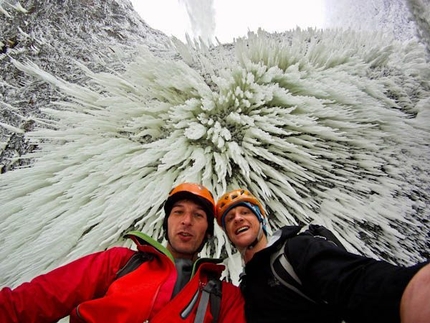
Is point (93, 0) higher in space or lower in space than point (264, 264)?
higher

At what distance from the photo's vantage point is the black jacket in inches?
19.4

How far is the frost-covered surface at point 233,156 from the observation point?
126 cm

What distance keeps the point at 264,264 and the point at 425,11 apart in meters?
1.29

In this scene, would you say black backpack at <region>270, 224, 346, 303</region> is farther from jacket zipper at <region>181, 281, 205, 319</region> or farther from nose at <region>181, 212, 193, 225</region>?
nose at <region>181, 212, 193, 225</region>

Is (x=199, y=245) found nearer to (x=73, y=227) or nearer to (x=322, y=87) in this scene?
(x=73, y=227)

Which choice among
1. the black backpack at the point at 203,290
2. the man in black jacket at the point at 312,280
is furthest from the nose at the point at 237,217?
the black backpack at the point at 203,290

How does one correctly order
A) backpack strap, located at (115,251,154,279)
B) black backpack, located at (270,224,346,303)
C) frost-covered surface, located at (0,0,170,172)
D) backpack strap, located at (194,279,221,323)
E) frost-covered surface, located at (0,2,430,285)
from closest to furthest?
1. black backpack, located at (270,224,346,303)
2. backpack strap, located at (194,279,221,323)
3. backpack strap, located at (115,251,154,279)
4. frost-covered surface, located at (0,2,430,285)
5. frost-covered surface, located at (0,0,170,172)

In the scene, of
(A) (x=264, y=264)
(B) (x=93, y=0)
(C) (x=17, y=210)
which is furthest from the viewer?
(B) (x=93, y=0)

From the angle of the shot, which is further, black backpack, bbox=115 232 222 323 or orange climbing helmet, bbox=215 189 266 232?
orange climbing helmet, bbox=215 189 266 232

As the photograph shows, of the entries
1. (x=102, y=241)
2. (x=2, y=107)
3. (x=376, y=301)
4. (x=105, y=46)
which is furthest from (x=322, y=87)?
(x=2, y=107)

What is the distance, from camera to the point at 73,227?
1.22 m

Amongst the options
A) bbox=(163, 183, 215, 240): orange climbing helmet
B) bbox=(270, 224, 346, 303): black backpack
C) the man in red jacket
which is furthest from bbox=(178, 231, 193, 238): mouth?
bbox=(270, 224, 346, 303): black backpack

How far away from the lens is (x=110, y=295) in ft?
2.72

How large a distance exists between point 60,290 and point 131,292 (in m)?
0.22
